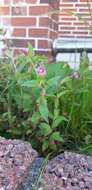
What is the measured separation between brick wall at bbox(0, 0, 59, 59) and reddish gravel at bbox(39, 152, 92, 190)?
1.64 m

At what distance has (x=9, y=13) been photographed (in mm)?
2969

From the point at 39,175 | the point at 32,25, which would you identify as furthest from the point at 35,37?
the point at 39,175

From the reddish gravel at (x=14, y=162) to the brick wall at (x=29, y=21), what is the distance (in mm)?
1571

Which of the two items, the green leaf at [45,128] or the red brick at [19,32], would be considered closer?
the green leaf at [45,128]

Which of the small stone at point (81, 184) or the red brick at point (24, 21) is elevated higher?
the small stone at point (81, 184)

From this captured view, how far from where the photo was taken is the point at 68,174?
130cm

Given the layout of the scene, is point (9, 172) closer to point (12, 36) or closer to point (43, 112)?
point (43, 112)

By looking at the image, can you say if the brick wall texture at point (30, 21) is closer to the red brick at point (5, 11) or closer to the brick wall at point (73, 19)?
the red brick at point (5, 11)

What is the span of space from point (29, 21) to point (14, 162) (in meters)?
1.76

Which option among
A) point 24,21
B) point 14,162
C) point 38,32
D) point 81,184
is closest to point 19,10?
point 24,21

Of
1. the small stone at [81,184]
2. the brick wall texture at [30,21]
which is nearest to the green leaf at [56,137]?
the small stone at [81,184]

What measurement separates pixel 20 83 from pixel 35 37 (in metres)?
1.34

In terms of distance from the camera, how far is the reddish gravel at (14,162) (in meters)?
1.26

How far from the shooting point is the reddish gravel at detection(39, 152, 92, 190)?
1268 millimetres
